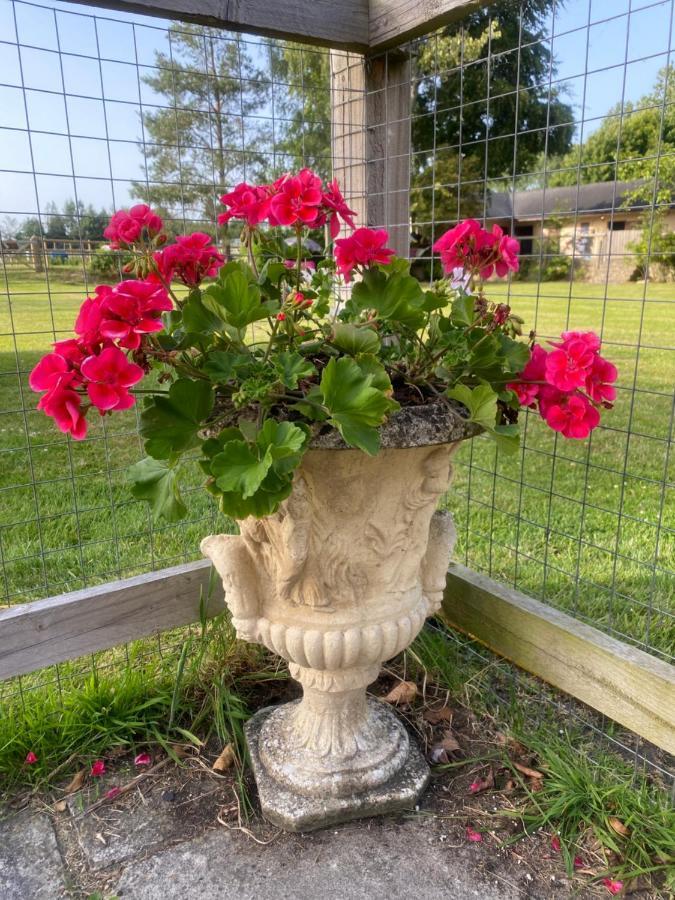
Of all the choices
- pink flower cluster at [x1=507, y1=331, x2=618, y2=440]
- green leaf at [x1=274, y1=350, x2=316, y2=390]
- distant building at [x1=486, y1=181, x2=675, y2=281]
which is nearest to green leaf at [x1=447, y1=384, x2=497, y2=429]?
pink flower cluster at [x1=507, y1=331, x2=618, y2=440]

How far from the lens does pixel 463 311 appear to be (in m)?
1.28

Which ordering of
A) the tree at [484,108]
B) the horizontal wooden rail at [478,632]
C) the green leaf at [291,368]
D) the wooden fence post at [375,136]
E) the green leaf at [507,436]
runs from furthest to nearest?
1. the wooden fence post at [375,136]
2. the tree at [484,108]
3. the horizontal wooden rail at [478,632]
4. the green leaf at [507,436]
5. the green leaf at [291,368]

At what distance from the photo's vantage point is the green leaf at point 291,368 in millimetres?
1101

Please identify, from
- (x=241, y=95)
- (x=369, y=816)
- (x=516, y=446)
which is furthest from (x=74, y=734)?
(x=241, y=95)

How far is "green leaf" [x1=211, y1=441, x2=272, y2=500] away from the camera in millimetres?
1011

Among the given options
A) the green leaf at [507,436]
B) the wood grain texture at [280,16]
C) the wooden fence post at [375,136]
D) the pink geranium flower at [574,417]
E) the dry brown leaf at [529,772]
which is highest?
the wood grain texture at [280,16]

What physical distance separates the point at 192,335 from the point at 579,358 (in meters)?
0.66

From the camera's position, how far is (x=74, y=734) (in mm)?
1694

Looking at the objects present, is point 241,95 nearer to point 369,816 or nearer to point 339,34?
point 339,34

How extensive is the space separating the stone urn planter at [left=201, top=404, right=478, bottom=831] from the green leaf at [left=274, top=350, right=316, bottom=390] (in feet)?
0.37

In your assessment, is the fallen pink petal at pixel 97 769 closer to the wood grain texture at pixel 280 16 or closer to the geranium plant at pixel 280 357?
the geranium plant at pixel 280 357

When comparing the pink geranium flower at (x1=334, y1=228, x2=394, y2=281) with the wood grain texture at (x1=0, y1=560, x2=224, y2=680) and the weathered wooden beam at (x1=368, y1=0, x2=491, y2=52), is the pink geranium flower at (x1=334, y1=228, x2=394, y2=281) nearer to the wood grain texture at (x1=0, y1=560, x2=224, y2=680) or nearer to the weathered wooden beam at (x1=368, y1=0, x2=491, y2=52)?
the weathered wooden beam at (x1=368, y1=0, x2=491, y2=52)

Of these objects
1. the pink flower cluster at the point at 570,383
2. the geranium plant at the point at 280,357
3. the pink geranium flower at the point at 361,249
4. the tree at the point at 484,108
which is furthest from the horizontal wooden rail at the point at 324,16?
the pink flower cluster at the point at 570,383

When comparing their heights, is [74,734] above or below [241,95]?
below
